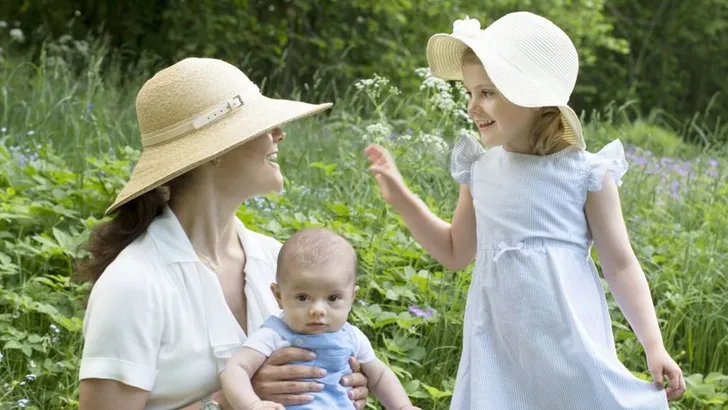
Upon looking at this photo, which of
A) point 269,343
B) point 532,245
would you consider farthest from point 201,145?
point 532,245

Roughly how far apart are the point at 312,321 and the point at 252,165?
0.44 meters

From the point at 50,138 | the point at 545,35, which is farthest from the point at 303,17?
the point at 545,35

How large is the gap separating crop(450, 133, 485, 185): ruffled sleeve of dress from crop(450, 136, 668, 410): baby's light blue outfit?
168 millimetres

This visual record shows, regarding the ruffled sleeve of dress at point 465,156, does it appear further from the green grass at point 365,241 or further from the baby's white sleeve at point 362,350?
the green grass at point 365,241

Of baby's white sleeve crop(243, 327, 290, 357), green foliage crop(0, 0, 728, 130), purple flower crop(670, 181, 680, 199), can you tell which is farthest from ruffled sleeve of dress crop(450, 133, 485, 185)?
green foliage crop(0, 0, 728, 130)

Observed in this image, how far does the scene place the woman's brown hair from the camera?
2.87 m

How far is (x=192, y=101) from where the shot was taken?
2842mm

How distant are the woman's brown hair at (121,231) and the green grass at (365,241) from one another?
0.83 metres

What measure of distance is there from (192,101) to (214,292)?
462 mm

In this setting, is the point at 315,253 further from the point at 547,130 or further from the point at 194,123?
the point at 547,130

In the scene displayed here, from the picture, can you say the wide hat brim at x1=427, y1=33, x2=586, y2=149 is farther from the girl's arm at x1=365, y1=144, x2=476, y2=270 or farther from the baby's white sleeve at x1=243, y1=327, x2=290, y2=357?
the baby's white sleeve at x1=243, y1=327, x2=290, y2=357

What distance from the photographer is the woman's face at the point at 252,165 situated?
288cm

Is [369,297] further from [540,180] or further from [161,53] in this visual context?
[161,53]

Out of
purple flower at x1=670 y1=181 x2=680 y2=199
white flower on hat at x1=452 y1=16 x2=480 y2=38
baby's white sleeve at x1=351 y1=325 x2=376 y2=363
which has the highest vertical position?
white flower on hat at x1=452 y1=16 x2=480 y2=38
